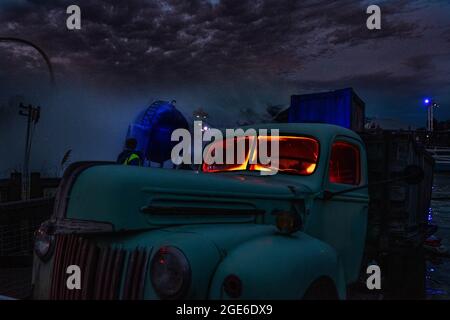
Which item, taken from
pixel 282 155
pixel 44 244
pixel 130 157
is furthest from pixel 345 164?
pixel 130 157

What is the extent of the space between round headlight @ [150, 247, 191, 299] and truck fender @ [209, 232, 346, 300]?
224mm

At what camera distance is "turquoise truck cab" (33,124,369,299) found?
2426mm

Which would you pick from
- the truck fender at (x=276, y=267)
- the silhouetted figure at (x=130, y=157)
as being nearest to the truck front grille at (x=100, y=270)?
the truck fender at (x=276, y=267)

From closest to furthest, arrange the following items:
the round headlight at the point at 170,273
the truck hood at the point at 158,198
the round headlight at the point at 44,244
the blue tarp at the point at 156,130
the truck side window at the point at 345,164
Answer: the round headlight at the point at 170,273 → the truck hood at the point at 158,198 → the round headlight at the point at 44,244 → the truck side window at the point at 345,164 → the blue tarp at the point at 156,130

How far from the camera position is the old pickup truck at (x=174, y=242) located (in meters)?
2.43

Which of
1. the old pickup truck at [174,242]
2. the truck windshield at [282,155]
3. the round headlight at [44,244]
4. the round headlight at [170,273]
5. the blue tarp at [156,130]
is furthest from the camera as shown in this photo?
the blue tarp at [156,130]

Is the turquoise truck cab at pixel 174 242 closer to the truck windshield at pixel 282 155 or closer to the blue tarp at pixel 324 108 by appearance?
the truck windshield at pixel 282 155

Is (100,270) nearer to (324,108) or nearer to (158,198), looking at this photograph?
(158,198)

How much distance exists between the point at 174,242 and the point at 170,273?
179 millimetres

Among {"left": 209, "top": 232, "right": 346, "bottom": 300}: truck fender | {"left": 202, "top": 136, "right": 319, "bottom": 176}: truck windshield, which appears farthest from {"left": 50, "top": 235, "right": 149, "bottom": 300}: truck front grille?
{"left": 202, "top": 136, "right": 319, "bottom": 176}: truck windshield

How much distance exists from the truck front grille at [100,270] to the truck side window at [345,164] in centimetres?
223

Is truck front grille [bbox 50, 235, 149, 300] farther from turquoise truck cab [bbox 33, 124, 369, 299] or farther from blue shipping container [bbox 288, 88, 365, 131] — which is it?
blue shipping container [bbox 288, 88, 365, 131]

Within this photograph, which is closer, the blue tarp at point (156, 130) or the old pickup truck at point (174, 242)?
the old pickup truck at point (174, 242)
